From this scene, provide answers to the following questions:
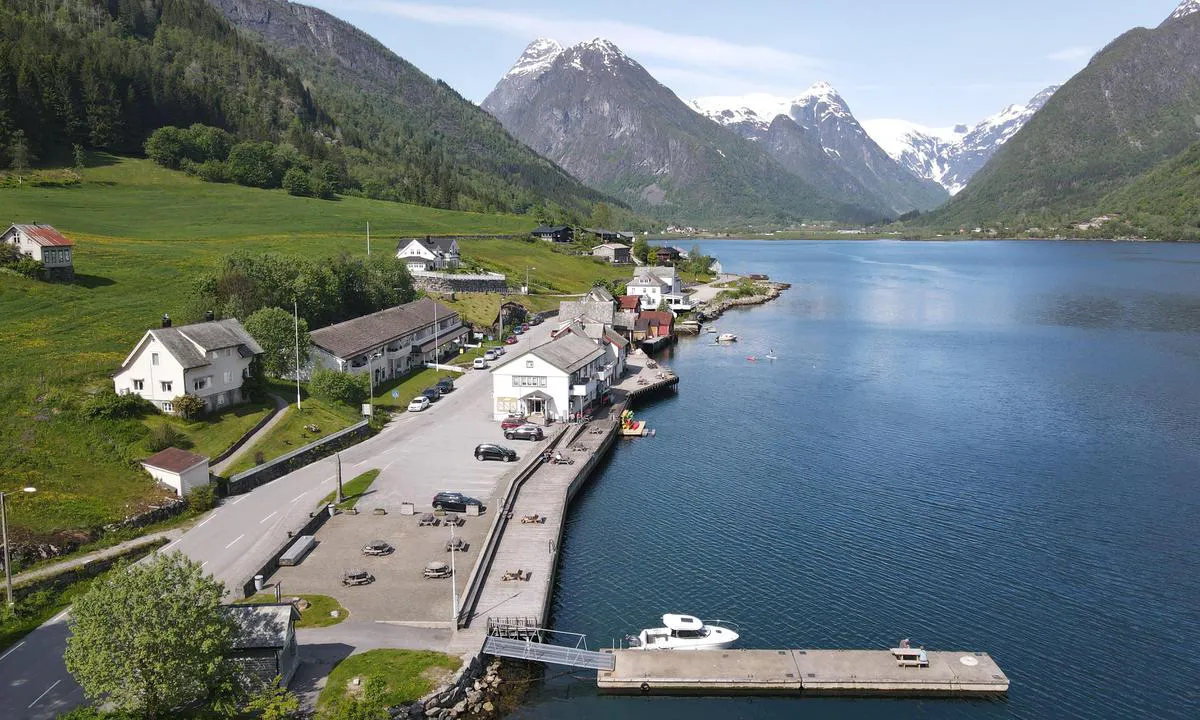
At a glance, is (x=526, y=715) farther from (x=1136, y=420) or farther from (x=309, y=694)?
(x=1136, y=420)

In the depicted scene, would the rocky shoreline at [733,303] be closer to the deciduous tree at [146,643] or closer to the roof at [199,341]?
the roof at [199,341]

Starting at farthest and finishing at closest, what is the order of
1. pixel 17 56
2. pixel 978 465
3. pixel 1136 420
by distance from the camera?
1. pixel 17 56
2. pixel 1136 420
3. pixel 978 465

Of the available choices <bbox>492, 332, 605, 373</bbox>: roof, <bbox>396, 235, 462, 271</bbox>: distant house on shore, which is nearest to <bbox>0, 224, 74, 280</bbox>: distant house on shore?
<bbox>492, 332, 605, 373</bbox>: roof

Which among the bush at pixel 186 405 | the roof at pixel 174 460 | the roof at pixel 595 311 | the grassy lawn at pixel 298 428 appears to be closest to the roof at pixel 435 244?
the roof at pixel 595 311

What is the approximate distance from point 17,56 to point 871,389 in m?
148

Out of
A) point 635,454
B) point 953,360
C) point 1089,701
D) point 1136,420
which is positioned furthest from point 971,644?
point 953,360

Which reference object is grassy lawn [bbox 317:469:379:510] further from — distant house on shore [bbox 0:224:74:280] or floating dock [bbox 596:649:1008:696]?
distant house on shore [bbox 0:224:74:280]

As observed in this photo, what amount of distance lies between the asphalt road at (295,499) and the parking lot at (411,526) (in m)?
0.14

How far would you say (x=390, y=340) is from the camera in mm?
81250

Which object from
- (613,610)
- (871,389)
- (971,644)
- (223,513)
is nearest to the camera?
(971,644)

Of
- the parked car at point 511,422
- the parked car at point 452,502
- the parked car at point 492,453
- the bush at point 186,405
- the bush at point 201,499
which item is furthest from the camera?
the parked car at point 511,422

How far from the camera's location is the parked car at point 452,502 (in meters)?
49.0

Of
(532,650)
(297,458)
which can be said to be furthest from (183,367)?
(532,650)

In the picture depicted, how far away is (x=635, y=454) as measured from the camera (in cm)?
6781
